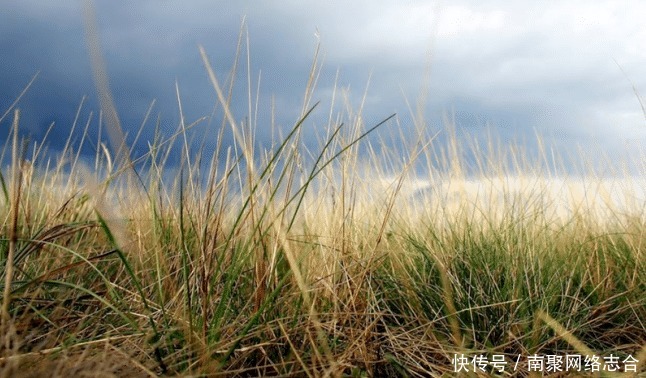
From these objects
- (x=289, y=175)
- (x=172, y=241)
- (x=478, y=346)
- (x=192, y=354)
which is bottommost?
(x=478, y=346)

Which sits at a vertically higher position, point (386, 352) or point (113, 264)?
point (113, 264)

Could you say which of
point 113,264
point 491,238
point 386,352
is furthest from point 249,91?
point 491,238

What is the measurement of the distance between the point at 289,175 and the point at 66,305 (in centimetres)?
65

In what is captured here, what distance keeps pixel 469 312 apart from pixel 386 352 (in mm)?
368

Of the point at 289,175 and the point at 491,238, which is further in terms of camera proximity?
the point at 491,238

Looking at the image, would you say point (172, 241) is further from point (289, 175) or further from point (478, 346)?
point (478, 346)

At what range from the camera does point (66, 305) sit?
5.11 feet

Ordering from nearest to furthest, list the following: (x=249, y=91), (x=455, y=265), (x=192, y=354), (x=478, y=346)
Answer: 1. (x=192, y=354)
2. (x=249, y=91)
3. (x=478, y=346)
4. (x=455, y=265)

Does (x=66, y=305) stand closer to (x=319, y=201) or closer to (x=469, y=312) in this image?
(x=319, y=201)

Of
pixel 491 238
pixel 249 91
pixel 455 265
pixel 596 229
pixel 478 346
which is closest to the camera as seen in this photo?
pixel 249 91

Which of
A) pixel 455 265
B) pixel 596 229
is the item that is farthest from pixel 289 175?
pixel 596 229

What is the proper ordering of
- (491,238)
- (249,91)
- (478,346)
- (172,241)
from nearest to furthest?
(249,91)
(478,346)
(172,241)
(491,238)

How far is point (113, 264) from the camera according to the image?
208 centimetres

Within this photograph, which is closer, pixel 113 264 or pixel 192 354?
pixel 192 354
